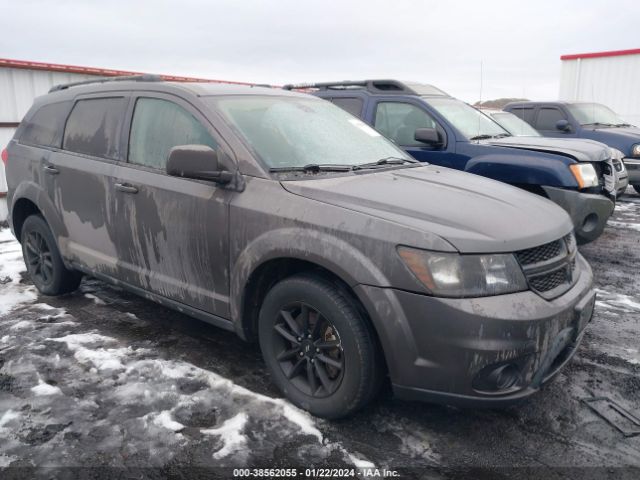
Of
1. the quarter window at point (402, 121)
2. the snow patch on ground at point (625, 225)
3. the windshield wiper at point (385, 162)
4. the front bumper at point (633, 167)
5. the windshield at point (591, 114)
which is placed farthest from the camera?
the windshield at point (591, 114)

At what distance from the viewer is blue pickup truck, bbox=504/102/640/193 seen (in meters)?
10.1

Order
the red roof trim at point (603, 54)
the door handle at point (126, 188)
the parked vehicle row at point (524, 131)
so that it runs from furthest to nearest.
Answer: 1. the red roof trim at point (603, 54)
2. the parked vehicle row at point (524, 131)
3. the door handle at point (126, 188)

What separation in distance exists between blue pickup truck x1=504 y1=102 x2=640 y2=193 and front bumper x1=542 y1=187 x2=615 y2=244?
5.45 m

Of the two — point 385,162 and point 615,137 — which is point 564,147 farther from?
point 615,137

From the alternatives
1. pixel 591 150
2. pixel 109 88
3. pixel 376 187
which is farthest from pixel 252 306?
pixel 591 150

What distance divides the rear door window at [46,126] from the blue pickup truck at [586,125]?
8702mm

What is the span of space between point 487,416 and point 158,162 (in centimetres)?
255

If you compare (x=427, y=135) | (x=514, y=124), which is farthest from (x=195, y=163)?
(x=514, y=124)

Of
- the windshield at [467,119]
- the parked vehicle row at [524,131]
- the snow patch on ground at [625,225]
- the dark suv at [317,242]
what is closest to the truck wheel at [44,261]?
the dark suv at [317,242]

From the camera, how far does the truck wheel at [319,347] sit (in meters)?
2.65

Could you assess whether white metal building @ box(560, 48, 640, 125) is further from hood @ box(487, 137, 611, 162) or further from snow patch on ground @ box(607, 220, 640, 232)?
hood @ box(487, 137, 611, 162)

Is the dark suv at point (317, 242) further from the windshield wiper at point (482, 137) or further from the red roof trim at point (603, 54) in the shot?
the red roof trim at point (603, 54)

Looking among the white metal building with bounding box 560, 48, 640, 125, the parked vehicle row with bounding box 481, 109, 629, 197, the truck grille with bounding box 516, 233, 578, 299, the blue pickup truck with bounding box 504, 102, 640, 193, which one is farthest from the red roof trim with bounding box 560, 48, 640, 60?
the truck grille with bounding box 516, 233, 578, 299

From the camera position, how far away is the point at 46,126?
466cm
